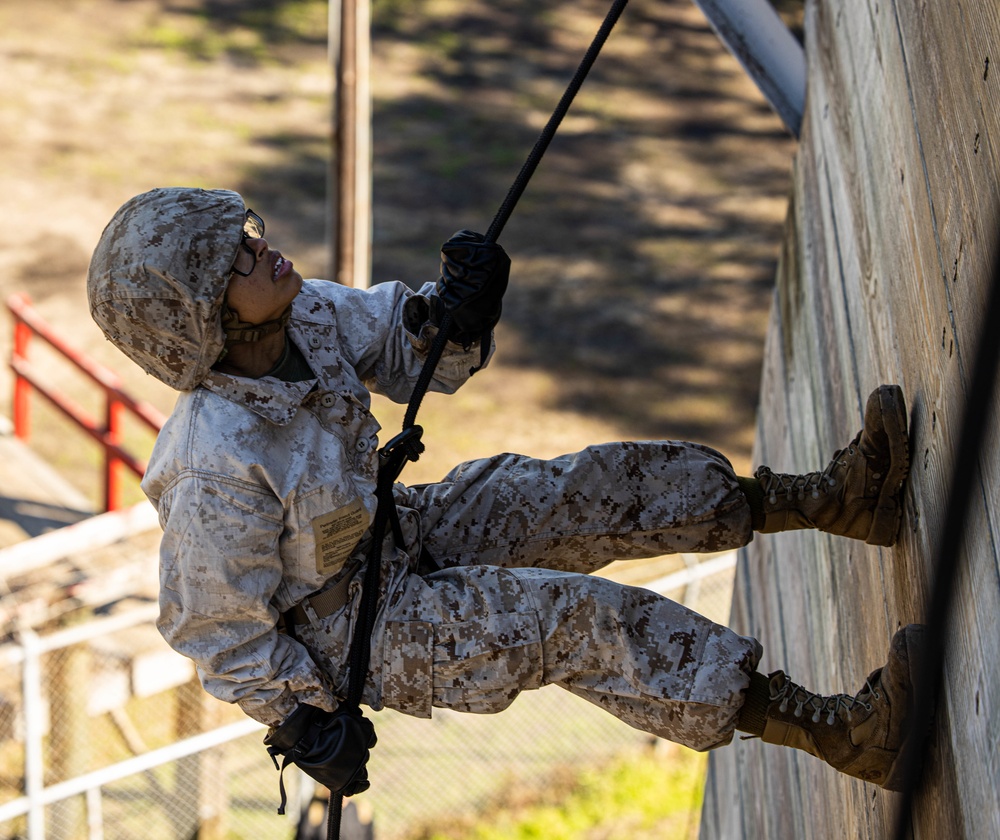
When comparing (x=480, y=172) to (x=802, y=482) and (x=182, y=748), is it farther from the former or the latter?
(x=802, y=482)

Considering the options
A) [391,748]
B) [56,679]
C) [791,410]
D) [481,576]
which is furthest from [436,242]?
[481,576]

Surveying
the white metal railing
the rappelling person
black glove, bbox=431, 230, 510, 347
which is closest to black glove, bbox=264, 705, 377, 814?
the rappelling person

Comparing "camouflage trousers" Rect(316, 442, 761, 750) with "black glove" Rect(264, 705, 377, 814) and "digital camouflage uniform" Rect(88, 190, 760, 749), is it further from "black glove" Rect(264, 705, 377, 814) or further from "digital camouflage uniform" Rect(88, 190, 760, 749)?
"black glove" Rect(264, 705, 377, 814)

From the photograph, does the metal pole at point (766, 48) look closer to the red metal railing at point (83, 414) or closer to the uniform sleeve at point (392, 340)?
the uniform sleeve at point (392, 340)

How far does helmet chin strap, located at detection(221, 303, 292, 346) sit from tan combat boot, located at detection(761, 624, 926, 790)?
1.13 m

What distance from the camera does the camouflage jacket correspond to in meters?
2.37

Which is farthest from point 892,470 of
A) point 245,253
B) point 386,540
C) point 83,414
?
point 83,414

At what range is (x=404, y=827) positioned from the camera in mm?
6582

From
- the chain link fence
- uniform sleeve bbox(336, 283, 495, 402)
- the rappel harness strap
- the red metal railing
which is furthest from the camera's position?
the red metal railing

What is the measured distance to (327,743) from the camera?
243cm

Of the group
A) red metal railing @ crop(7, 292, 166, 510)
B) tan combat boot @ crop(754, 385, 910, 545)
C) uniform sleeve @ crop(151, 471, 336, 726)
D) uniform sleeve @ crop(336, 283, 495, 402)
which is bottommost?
uniform sleeve @ crop(151, 471, 336, 726)

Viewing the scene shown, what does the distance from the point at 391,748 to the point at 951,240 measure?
5.35 meters

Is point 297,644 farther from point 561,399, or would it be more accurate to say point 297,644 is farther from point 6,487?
point 561,399

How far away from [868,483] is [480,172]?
10.5m
